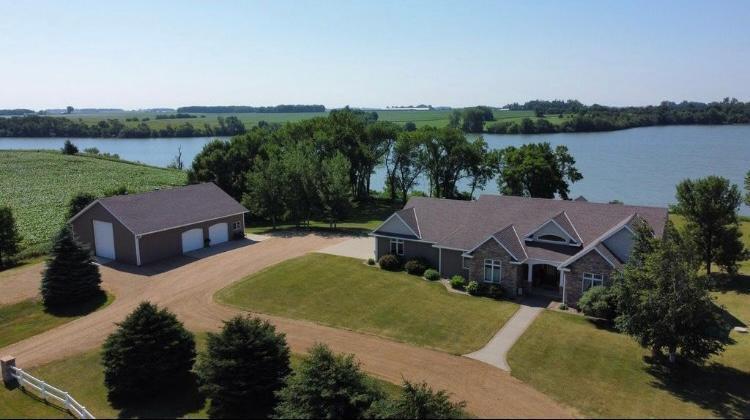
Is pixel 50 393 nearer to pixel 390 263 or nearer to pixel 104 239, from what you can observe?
pixel 104 239

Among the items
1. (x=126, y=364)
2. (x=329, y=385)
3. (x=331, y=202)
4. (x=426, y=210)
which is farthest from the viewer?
(x=331, y=202)

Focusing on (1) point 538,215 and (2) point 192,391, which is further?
(1) point 538,215

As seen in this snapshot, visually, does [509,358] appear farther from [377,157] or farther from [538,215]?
[377,157]

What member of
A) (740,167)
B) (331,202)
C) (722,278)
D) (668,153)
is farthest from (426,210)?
(668,153)

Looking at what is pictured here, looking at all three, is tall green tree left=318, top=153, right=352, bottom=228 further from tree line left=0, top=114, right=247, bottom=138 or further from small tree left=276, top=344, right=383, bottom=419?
tree line left=0, top=114, right=247, bottom=138

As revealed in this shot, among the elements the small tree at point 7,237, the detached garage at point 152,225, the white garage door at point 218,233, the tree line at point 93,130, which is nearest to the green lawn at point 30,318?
the detached garage at point 152,225

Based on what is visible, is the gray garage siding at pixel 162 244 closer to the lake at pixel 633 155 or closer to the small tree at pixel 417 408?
the small tree at pixel 417 408
